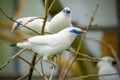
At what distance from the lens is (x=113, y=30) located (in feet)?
5.82

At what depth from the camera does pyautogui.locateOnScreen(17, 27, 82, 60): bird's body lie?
64 cm

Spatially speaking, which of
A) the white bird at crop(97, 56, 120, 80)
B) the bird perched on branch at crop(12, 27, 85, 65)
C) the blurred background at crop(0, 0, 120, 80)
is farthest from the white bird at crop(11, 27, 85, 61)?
the blurred background at crop(0, 0, 120, 80)

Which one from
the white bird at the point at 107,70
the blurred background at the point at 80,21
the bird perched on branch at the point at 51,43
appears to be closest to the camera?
the bird perched on branch at the point at 51,43

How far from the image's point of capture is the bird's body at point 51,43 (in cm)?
64

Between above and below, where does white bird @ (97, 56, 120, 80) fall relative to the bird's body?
below

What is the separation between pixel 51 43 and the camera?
646 mm

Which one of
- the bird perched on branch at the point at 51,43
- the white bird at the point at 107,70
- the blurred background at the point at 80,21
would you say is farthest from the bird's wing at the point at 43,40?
the blurred background at the point at 80,21

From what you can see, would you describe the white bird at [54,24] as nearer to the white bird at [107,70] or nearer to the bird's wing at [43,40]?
the bird's wing at [43,40]

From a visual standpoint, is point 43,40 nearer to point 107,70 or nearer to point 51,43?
point 51,43

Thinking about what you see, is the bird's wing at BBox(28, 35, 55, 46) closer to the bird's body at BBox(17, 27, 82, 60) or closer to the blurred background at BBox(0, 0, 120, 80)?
the bird's body at BBox(17, 27, 82, 60)

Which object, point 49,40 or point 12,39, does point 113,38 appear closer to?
point 12,39

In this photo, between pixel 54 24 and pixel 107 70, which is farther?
pixel 107 70

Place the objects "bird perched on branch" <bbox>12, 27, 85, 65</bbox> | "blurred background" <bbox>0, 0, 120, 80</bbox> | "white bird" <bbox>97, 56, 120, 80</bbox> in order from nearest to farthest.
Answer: "bird perched on branch" <bbox>12, 27, 85, 65</bbox>, "white bird" <bbox>97, 56, 120, 80</bbox>, "blurred background" <bbox>0, 0, 120, 80</bbox>

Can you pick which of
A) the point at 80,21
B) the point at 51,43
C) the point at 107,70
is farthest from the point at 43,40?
the point at 80,21
